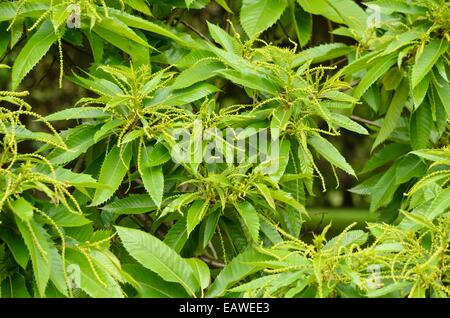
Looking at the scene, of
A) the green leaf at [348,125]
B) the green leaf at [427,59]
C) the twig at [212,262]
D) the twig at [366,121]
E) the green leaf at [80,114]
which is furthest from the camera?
the twig at [366,121]

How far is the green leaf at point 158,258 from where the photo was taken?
1.88 meters

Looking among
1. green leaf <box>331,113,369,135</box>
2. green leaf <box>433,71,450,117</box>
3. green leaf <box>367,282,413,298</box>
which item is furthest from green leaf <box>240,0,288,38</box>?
green leaf <box>367,282,413,298</box>

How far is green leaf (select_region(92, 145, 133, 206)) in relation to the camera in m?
2.09

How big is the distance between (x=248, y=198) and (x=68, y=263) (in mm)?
554

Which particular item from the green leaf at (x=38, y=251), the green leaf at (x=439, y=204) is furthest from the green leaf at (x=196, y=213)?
the green leaf at (x=439, y=204)

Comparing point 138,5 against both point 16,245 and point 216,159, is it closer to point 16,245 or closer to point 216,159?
point 216,159

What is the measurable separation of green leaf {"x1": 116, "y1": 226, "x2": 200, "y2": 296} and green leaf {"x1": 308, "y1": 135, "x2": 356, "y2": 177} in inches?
20.7

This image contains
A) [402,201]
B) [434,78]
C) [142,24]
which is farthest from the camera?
[402,201]

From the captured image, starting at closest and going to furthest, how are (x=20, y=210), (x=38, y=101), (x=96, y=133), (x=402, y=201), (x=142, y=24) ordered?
1. (x=20, y=210)
2. (x=96, y=133)
3. (x=142, y=24)
4. (x=402, y=201)
5. (x=38, y=101)

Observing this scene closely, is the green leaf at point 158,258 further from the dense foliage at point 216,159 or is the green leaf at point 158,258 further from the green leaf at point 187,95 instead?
the green leaf at point 187,95

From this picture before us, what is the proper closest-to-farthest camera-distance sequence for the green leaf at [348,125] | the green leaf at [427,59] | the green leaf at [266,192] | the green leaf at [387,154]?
the green leaf at [266,192]
the green leaf at [348,125]
the green leaf at [427,59]
the green leaf at [387,154]

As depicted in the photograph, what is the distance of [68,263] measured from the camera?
5.85 ft

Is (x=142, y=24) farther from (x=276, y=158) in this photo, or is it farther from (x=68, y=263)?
(x=68, y=263)

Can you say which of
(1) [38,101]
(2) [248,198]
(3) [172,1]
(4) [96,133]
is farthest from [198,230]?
(1) [38,101]
